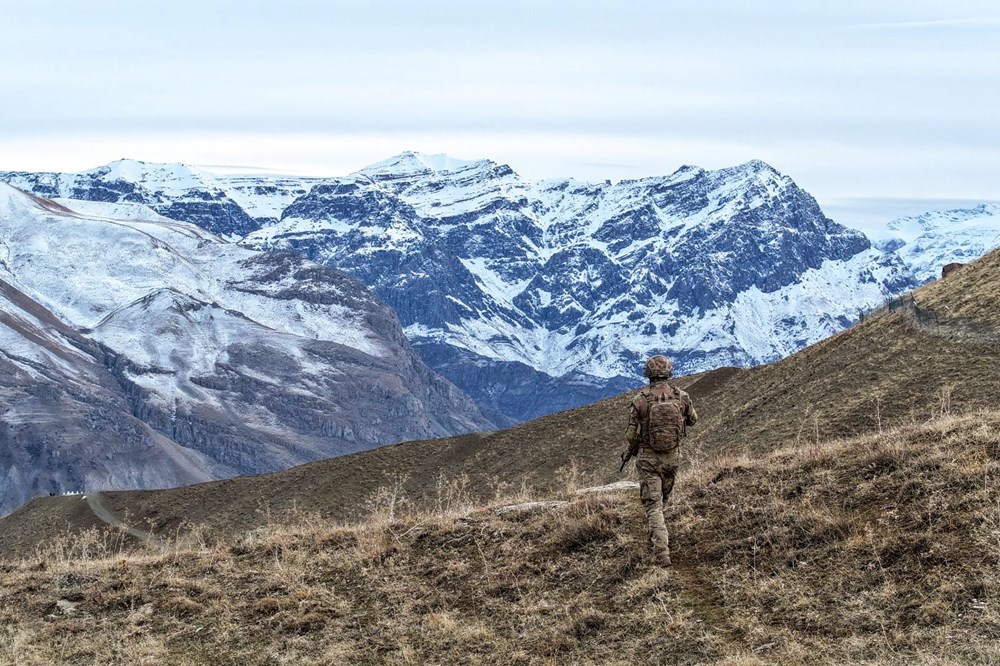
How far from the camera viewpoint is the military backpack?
49.0ft

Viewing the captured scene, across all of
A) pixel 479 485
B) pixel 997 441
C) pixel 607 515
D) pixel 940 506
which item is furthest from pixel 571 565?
pixel 479 485

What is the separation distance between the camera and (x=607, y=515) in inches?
637

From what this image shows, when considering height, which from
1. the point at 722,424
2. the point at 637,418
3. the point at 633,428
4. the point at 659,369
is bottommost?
the point at 722,424

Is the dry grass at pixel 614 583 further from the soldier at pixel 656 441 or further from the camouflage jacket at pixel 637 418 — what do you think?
the camouflage jacket at pixel 637 418

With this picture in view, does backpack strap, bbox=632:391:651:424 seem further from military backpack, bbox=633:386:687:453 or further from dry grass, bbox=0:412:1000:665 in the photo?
dry grass, bbox=0:412:1000:665

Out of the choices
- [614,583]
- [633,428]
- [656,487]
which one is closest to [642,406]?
[633,428]

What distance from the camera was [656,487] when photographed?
48.5 ft

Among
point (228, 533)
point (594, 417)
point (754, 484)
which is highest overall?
point (754, 484)

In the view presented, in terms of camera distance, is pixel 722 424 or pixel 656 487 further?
pixel 722 424

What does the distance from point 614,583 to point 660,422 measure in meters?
1.94

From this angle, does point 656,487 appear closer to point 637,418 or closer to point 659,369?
point 637,418

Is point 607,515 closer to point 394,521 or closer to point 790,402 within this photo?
point 394,521

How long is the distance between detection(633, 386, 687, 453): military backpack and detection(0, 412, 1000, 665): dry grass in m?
1.20

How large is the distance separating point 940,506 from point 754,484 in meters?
3.01
